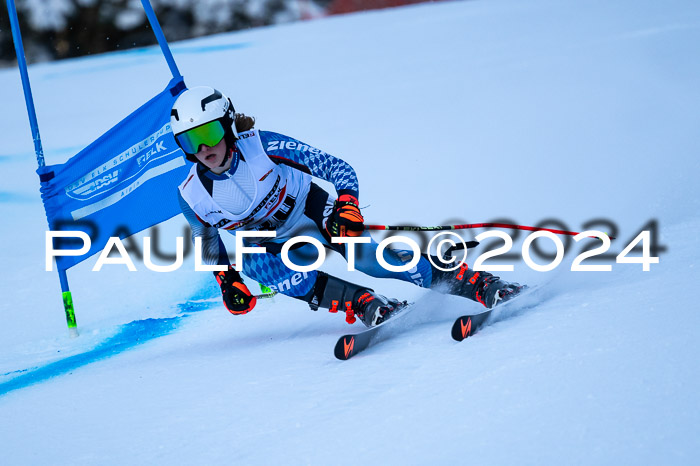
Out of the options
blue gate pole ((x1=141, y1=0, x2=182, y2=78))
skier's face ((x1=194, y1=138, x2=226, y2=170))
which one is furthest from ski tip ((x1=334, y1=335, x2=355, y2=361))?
blue gate pole ((x1=141, y1=0, x2=182, y2=78))

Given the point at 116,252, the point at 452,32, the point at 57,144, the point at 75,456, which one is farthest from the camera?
the point at 452,32

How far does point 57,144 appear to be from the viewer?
729 centimetres

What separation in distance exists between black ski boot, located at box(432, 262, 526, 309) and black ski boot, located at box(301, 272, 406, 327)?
0.19 metres

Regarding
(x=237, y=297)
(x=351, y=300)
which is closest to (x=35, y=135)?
(x=237, y=297)

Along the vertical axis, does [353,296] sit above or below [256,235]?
below

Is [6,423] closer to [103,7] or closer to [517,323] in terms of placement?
[517,323]

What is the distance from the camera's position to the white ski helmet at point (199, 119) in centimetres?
266

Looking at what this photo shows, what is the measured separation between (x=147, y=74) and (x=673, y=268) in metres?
8.03

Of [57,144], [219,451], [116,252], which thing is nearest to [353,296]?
[219,451]

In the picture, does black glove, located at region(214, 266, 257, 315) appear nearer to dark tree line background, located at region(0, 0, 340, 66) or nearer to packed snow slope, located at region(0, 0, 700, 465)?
packed snow slope, located at region(0, 0, 700, 465)

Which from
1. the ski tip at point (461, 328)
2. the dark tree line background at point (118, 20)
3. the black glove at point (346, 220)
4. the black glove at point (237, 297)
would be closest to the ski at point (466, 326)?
the ski tip at point (461, 328)

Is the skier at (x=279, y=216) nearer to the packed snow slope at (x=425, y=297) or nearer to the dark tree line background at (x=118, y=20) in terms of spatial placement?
the packed snow slope at (x=425, y=297)

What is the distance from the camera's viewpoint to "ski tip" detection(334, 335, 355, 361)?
2.66m

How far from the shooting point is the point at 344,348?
105 inches
